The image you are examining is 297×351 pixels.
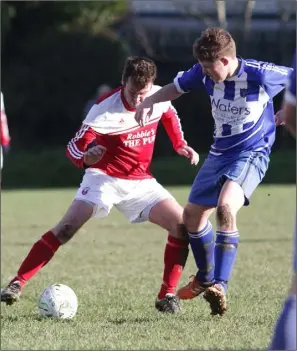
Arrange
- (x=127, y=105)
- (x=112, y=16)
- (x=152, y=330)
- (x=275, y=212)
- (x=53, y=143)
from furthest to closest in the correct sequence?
(x=112, y=16), (x=53, y=143), (x=275, y=212), (x=127, y=105), (x=152, y=330)

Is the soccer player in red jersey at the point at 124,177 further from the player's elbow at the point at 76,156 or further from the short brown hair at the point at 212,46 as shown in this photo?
A: the short brown hair at the point at 212,46

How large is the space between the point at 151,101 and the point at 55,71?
27415mm

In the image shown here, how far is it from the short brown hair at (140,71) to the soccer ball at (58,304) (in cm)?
151

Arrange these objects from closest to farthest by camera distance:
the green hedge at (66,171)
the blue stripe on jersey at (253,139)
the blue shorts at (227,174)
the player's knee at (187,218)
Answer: the blue shorts at (227,174) → the blue stripe on jersey at (253,139) → the player's knee at (187,218) → the green hedge at (66,171)

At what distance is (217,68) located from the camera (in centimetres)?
599

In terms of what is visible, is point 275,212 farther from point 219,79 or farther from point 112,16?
point 112,16

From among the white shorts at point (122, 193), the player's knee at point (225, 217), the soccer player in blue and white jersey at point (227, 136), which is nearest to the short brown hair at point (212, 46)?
the soccer player in blue and white jersey at point (227, 136)

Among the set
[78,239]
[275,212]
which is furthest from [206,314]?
[275,212]

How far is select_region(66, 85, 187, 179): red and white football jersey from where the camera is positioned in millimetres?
6895

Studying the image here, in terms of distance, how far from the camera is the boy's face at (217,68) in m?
5.96

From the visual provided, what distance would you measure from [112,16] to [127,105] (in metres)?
31.9

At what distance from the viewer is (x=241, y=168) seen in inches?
245

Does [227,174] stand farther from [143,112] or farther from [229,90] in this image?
[143,112]

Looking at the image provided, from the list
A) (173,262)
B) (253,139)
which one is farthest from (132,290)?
(253,139)
